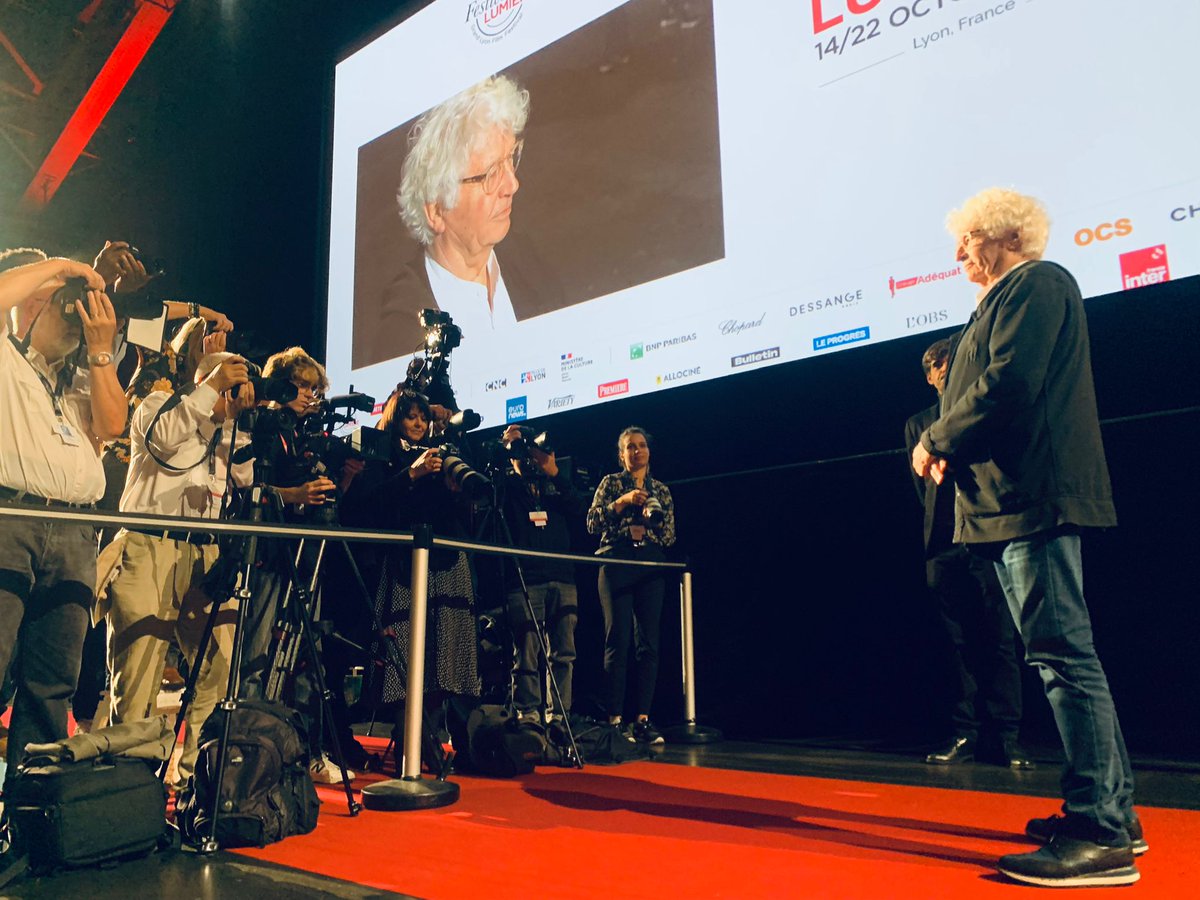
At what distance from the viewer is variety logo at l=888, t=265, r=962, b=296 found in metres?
2.92

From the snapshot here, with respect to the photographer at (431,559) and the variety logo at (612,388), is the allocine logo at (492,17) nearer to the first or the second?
the variety logo at (612,388)

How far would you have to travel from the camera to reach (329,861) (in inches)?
67.6

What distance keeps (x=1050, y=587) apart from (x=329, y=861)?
152 centimetres

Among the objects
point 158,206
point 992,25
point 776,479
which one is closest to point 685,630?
point 776,479

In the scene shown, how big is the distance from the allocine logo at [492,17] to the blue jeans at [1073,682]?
3930 mm

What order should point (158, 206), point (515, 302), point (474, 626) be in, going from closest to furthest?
point (474, 626) < point (515, 302) < point (158, 206)

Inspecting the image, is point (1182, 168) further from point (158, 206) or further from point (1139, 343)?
point (158, 206)

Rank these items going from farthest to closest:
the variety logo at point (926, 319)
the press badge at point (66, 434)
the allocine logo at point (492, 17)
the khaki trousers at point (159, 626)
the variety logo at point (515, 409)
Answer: the allocine logo at point (492, 17) < the variety logo at point (515, 409) < the variety logo at point (926, 319) < the khaki trousers at point (159, 626) < the press badge at point (66, 434)

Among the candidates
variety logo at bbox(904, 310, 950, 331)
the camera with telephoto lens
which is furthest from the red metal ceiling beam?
variety logo at bbox(904, 310, 950, 331)

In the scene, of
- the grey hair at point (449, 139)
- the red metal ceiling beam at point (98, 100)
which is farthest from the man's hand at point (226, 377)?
the red metal ceiling beam at point (98, 100)

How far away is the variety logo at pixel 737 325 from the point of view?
11.1ft

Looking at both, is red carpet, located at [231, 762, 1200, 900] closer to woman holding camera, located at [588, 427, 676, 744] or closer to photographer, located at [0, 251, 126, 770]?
photographer, located at [0, 251, 126, 770]

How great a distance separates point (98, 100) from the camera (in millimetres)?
6027

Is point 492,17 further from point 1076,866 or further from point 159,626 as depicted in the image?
point 1076,866
